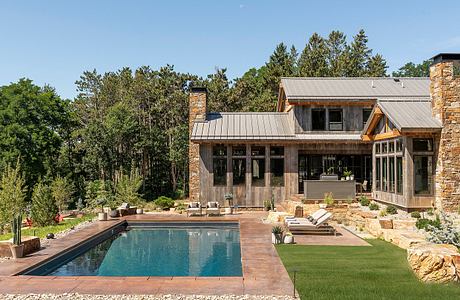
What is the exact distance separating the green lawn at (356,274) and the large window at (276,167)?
1010cm

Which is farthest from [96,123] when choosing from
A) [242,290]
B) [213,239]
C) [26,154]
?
[242,290]

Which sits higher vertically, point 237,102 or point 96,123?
point 237,102

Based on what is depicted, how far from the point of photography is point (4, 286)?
28.4 ft

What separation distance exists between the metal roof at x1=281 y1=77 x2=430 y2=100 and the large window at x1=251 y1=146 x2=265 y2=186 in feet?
10.9

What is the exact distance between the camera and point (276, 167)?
2245 centimetres

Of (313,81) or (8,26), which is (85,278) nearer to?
(8,26)

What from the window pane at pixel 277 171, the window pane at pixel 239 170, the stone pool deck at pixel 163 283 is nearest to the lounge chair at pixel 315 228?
the stone pool deck at pixel 163 283

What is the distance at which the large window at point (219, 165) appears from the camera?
2250cm

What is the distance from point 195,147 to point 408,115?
11.3 m

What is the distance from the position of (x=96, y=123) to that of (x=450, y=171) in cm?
2575

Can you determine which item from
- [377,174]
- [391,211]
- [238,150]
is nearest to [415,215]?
[391,211]

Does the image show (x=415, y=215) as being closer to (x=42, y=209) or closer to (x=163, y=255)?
(x=163, y=255)

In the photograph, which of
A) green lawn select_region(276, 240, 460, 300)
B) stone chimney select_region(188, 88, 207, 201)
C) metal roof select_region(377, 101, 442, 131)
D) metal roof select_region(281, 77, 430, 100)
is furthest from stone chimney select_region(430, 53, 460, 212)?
stone chimney select_region(188, 88, 207, 201)

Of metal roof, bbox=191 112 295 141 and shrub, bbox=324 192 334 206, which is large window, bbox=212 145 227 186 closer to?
metal roof, bbox=191 112 295 141
